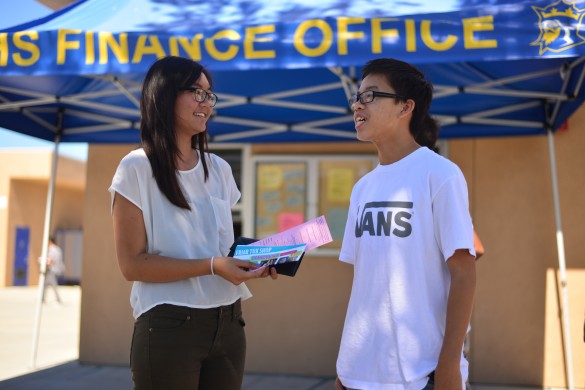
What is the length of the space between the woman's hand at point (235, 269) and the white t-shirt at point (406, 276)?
13.7 inches

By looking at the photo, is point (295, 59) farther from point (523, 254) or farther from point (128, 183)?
point (523, 254)

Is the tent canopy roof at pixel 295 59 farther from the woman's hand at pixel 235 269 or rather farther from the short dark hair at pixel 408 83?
the woman's hand at pixel 235 269

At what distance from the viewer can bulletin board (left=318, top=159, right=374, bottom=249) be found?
691 cm

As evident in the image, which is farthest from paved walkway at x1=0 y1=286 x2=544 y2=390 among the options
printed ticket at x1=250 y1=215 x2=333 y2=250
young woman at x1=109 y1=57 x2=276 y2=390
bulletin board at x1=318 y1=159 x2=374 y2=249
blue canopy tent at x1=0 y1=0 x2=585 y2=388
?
printed ticket at x1=250 y1=215 x2=333 y2=250

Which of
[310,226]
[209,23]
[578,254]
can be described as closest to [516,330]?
[578,254]

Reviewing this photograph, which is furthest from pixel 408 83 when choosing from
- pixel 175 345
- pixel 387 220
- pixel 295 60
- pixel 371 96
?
pixel 295 60

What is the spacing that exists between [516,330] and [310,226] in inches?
188

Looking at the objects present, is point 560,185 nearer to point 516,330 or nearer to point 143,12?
point 516,330

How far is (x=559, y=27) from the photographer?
155 inches

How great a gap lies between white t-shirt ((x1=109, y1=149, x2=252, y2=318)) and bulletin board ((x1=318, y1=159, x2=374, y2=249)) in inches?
177

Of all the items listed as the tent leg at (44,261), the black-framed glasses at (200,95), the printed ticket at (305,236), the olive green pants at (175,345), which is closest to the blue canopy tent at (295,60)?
the tent leg at (44,261)

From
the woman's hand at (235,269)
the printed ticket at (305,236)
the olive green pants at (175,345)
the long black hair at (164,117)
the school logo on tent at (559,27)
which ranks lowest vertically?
the olive green pants at (175,345)

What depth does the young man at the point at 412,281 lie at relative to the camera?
6.48 ft

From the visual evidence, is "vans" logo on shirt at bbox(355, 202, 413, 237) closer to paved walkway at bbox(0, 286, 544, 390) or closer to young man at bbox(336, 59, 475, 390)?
young man at bbox(336, 59, 475, 390)
